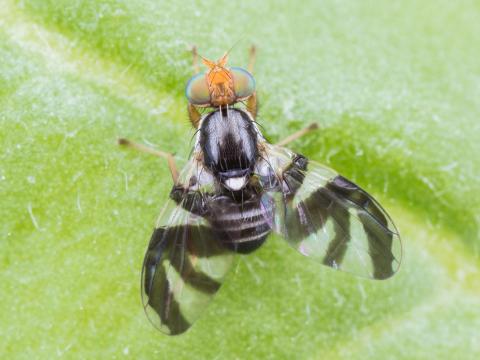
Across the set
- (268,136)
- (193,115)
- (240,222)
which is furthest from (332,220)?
(193,115)

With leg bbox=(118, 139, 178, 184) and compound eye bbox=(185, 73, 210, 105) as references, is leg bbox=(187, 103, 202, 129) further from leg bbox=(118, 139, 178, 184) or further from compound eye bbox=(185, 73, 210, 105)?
leg bbox=(118, 139, 178, 184)

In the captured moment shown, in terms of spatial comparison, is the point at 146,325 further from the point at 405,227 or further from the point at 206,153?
the point at 405,227

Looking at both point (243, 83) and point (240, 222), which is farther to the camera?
Result: point (243, 83)

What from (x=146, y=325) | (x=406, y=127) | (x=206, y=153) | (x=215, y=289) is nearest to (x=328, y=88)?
(x=406, y=127)

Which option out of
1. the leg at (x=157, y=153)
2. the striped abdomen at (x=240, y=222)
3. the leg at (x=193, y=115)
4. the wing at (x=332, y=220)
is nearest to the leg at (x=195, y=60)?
A: the leg at (x=193, y=115)

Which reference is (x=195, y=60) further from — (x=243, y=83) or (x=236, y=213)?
(x=236, y=213)

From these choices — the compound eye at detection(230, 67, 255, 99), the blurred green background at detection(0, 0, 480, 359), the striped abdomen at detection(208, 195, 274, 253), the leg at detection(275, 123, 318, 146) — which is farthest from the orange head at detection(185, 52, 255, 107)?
the striped abdomen at detection(208, 195, 274, 253)
